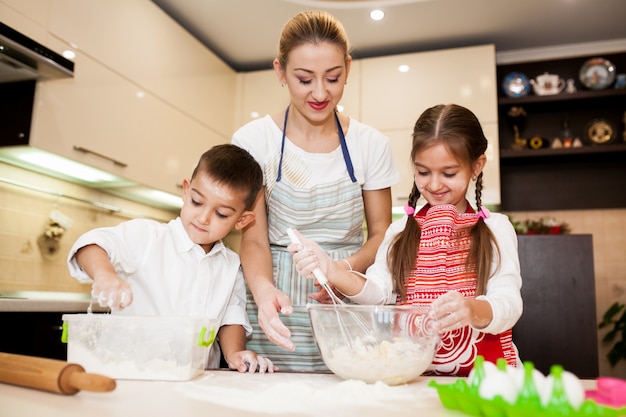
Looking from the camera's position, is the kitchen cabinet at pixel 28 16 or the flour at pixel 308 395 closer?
the flour at pixel 308 395

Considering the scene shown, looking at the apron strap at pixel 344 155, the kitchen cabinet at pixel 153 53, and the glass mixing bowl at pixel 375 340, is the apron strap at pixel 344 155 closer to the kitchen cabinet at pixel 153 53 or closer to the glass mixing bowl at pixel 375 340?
the glass mixing bowl at pixel 375 340

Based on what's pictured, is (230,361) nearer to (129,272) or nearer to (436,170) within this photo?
(129,272)

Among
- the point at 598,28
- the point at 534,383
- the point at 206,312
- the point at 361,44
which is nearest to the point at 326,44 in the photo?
the point at 206,312

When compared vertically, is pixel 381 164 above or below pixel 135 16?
below

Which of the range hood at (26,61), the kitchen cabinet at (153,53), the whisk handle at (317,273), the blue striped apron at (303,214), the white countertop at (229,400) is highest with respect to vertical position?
the kitchen cabinet at (153,53)

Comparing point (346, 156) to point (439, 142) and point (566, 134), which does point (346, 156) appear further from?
point (566, 134)

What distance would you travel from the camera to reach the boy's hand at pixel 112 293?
826 mm

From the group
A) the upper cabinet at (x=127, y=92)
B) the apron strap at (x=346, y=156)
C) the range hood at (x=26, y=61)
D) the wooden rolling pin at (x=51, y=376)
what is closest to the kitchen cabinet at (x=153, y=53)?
the upper cabinet at (x=127, y=92)

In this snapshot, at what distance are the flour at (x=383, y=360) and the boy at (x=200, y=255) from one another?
341mm

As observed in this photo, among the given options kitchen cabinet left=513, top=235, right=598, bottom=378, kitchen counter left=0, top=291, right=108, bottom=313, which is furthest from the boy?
kitchen cabinet left=513, top=235, right=598, bottom=378

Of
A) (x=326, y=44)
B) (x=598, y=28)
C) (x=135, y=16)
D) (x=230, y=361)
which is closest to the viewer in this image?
(x=230, y=361)

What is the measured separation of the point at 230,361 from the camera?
106 cm

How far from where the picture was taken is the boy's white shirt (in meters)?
1.13

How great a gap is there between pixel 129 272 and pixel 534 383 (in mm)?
831
